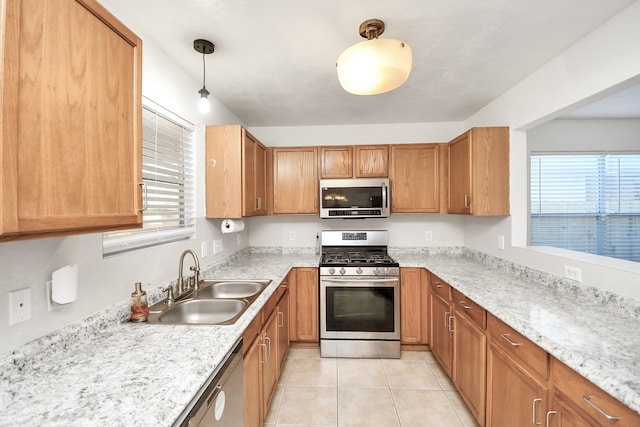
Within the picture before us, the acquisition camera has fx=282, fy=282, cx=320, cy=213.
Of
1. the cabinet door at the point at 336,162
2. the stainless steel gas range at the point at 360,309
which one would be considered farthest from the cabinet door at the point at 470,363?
the cabinet door at the point at 336,162

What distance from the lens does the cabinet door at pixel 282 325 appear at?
228 centimetres

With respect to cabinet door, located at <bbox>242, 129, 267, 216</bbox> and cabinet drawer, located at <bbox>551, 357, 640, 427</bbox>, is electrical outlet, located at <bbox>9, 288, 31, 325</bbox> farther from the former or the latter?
cabinet drawer, located at <bbox>551, 357, 640, 427</bbox>

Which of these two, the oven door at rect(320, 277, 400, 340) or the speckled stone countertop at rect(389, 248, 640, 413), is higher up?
the speckled stone countertop at rect(389, 248, 640, 413)

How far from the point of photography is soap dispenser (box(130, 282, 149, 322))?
4.63 feet

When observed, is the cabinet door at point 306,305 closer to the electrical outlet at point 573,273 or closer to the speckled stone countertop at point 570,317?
the speckled stone countertop at point 570,317

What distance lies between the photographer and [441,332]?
2.47 meters

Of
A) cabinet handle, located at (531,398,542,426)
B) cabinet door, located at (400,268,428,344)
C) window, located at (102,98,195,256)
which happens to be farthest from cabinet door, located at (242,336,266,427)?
cabinet door, located at (400,268,428,344)

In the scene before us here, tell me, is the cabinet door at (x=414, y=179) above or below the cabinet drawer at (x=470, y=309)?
above

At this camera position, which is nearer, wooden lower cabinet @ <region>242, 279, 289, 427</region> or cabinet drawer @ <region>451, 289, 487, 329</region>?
wooden lower cabinet @ <region>242, 279, 289, 427</region>

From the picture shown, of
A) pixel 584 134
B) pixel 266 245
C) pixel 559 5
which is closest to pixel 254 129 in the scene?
pixel 266 245

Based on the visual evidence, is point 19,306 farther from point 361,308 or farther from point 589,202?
point 589,202

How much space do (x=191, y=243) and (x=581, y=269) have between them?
8.55ft

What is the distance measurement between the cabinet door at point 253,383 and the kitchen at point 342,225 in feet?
2.40

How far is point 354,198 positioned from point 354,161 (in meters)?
0.42
